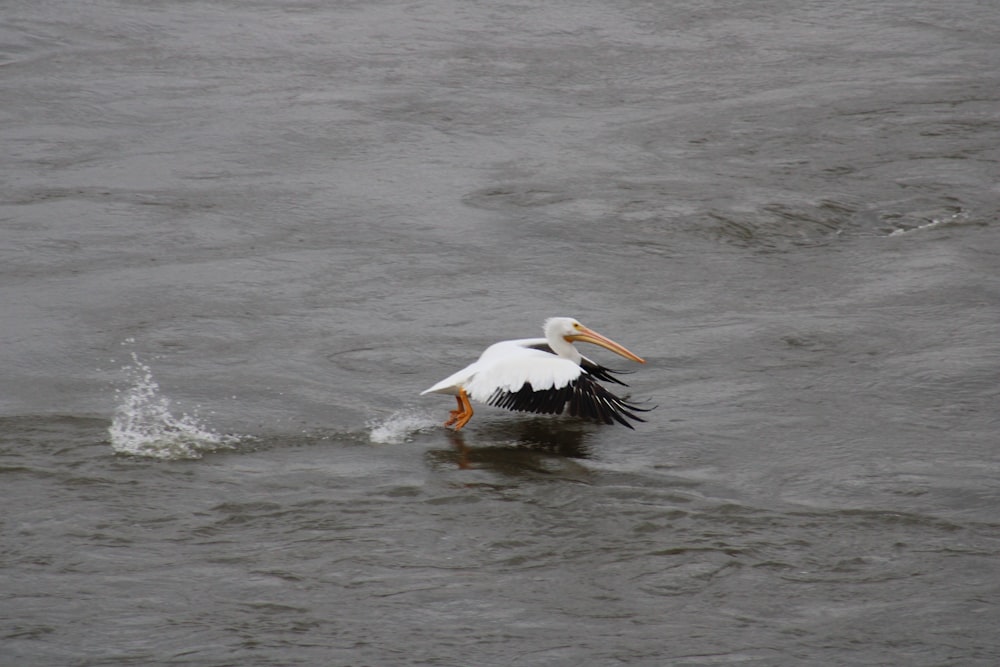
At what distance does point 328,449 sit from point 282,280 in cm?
238

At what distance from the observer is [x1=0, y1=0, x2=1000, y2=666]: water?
525 centimetres

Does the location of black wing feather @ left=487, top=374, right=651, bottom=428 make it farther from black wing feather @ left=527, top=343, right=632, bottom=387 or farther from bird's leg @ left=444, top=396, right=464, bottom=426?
black wing feather @ left=527, top=343, right=632, bottom=387

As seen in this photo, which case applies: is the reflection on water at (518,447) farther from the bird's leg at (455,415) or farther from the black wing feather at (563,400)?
the black wing feather at (563,400)

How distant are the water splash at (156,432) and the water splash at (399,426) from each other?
2.30 feet

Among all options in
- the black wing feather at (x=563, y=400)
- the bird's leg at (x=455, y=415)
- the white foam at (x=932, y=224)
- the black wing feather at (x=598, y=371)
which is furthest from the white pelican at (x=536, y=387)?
the white foam at (x=932, y=224)

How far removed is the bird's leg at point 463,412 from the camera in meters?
6.84

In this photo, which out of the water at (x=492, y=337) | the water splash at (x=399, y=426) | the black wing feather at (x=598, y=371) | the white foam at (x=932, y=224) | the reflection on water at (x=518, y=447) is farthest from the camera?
the white foam at (x=932, y=224)

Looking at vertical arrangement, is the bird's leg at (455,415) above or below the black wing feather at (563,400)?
below

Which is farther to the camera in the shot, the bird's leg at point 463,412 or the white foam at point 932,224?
the white foam at point 932,224

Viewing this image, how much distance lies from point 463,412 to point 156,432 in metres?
1.56

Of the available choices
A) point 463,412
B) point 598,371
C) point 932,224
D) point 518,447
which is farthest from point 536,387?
point 932,224

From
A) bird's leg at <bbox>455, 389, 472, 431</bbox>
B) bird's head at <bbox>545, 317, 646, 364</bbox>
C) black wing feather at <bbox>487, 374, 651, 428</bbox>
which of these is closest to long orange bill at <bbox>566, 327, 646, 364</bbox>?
bird's head at <bbox>545, 317, 646, 364</bbox>

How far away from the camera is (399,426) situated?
6.97 meters

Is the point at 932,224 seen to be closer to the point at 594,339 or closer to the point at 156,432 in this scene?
the point at 594,339
